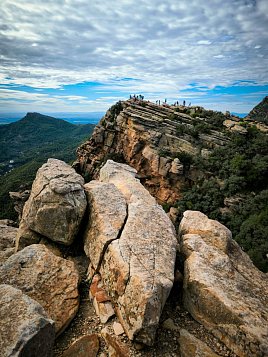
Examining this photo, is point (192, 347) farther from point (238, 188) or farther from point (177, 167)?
point (177, 167)

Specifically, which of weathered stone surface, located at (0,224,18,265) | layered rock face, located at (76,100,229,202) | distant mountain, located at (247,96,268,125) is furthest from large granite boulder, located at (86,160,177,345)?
distant mountain, located at (247,96,268,125)

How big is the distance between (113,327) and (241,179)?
3003cm

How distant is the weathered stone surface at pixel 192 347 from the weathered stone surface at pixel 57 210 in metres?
5.45

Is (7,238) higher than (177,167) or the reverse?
higher

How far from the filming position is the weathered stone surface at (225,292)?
6.14 meters

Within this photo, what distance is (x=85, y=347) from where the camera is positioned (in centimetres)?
607

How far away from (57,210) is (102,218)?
1.90 meters

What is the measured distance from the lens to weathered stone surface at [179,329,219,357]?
5.99 metres

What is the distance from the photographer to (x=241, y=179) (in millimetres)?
31672

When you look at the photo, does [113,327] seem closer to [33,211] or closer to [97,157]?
[33,211]

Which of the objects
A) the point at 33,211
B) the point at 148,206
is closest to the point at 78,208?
the point at 33,211

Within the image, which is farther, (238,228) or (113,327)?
(238,228)

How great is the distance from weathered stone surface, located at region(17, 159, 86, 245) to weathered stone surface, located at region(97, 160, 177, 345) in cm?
219

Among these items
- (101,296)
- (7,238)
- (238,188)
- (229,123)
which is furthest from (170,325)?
(229,123)
